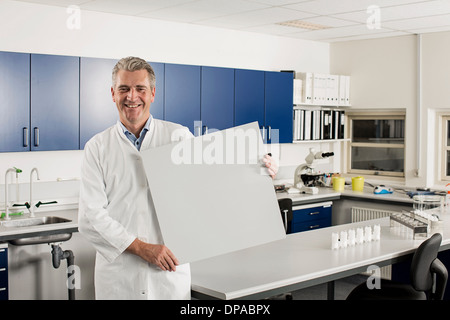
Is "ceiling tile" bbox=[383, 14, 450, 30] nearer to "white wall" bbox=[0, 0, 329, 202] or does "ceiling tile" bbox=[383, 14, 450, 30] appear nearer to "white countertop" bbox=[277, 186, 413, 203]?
"white wall" bbox=[0, 0, 329, 202]

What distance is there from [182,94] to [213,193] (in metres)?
2.76

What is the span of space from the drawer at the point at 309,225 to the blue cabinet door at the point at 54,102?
2.25m

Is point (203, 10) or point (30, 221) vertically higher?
point (203, 10)

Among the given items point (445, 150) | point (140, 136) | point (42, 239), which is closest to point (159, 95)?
point (42, 239)

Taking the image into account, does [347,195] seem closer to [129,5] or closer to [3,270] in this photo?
[129,5]

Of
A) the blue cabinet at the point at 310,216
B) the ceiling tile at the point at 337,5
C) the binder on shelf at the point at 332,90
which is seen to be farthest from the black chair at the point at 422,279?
the binder on shelf at the point at 332,90

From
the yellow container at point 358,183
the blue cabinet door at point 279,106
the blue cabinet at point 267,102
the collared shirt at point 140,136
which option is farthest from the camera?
the yellow container at point 358,183

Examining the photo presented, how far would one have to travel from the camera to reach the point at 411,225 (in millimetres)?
3535

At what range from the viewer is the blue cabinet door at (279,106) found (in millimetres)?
5719

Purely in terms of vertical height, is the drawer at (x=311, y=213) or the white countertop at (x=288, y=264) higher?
the white countertop at (x=288, y=264)

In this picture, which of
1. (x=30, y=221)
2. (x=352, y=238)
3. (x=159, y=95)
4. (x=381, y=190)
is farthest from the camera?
(x=381, y=190)

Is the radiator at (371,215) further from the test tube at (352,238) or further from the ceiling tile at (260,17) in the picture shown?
the test tube at (352,238)

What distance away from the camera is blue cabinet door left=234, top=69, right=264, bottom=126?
5.45 meters
